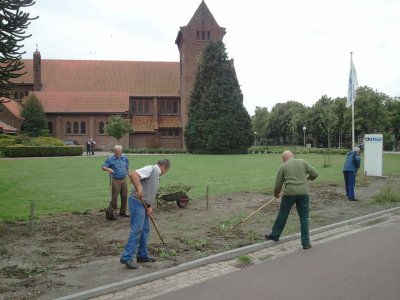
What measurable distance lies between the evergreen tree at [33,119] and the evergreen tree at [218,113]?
19600 millimetres

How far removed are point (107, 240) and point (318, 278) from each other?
4301 millimetres

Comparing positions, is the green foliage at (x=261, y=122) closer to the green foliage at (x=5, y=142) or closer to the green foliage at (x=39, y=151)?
the green foliage at (x=39, y=151)

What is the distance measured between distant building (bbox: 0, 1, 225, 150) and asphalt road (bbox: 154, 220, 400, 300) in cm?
5336

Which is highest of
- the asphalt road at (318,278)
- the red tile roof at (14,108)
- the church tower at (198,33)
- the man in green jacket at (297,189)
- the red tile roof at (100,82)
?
the church tower at (198,33)

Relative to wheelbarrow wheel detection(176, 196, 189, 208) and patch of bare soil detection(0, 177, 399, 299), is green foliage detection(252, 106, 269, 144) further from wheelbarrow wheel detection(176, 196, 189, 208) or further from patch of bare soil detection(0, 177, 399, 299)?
patch of bare soil detection(0, 177, 399, 299)

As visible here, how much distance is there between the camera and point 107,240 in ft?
29.5

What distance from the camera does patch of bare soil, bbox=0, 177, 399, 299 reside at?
6.53m

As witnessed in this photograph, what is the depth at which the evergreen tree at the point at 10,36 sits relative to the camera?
494 inches

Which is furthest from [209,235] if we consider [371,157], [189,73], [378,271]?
[189,73]

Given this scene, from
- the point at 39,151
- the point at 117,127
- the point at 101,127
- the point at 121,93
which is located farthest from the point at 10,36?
the point at 121,93

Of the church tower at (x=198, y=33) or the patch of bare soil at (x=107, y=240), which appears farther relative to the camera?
the church tower at (x=198, y=33)

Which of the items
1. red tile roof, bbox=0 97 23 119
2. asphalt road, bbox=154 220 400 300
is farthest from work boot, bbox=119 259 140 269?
red tile roof, bbox=0 97 23 119

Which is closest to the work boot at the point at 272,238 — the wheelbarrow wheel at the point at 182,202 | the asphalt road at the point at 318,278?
the asphalt road at the point at 318,278

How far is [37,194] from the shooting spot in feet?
50.5
